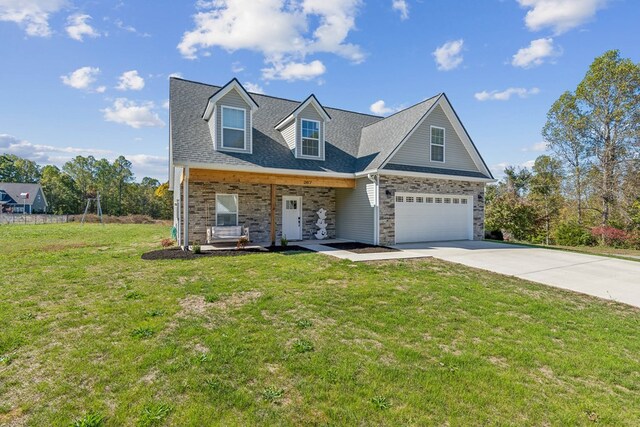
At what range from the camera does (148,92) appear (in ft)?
51.0

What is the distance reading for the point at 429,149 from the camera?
14398 millimetres

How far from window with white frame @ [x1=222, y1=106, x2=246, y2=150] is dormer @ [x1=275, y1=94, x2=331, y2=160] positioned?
2.21m

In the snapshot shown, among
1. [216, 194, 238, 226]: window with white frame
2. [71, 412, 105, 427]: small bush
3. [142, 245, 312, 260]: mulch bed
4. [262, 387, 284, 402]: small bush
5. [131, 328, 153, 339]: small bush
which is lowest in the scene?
[262, 387, 284, 402]: small bush

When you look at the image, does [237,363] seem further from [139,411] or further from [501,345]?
[501,345]

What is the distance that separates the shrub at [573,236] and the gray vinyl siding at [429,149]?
31.4 ft

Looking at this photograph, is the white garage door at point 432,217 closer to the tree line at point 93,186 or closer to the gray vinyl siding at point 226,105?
the gray vinyl siding at point 226,105

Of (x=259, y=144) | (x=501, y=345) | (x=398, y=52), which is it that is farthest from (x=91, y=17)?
(x=501, y=345)

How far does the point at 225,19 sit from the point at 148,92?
765 centimetres

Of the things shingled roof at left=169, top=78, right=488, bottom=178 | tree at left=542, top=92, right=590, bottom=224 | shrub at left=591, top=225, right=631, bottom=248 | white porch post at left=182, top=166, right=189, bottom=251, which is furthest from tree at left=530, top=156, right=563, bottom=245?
white porch post at left=182, top=166, right=189, bottom=251

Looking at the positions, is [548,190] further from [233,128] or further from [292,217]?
[233,128]

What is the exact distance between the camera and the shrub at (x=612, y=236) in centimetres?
1798

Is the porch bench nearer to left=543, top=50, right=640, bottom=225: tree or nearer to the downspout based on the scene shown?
the downspout

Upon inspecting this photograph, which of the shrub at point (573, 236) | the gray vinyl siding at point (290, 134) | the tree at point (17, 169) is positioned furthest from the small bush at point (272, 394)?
the tree at point (17, 169)

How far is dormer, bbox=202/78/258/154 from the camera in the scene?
12.4 m
